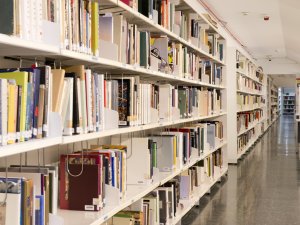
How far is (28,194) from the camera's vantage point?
1.83 metres

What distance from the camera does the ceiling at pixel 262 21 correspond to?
28.3ft

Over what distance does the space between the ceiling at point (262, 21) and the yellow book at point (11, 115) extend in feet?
23.0

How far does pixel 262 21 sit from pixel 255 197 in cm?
608

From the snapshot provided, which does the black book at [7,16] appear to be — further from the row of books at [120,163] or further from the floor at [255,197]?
the floor at [255,197]

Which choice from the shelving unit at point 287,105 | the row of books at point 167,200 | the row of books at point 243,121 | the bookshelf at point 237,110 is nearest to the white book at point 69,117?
the row of books at point 167,200

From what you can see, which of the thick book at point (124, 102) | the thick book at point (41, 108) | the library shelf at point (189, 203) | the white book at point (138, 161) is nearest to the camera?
the thick book at point (41, 108)

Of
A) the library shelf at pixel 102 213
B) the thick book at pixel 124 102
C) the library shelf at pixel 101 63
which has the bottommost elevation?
the library shelf at pixel 102 213

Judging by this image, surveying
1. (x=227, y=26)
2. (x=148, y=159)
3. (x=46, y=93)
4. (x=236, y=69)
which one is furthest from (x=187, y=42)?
(x=227, y=26)

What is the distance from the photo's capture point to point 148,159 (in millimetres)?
3475

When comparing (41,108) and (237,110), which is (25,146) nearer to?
(41,108)

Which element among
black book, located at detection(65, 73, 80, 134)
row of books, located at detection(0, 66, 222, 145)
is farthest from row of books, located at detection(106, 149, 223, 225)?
black book, located at detection(65, 73, 80, 134)

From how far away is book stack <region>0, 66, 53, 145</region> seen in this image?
163cm

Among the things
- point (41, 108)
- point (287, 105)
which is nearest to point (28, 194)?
A: point (41, 108)

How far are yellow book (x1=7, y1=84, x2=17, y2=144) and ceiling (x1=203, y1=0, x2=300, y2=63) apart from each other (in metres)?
7.02
